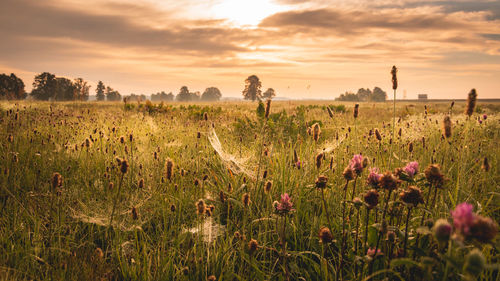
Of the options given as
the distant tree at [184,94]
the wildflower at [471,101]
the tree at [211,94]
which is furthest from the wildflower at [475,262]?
the tree at [211,94]

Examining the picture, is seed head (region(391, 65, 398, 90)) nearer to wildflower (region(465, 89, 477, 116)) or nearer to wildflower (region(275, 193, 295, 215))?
wildflower (region(465, 89, 477, 116))

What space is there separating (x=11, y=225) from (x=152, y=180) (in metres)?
1.27

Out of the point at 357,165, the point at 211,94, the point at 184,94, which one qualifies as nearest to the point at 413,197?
the point at 357,165

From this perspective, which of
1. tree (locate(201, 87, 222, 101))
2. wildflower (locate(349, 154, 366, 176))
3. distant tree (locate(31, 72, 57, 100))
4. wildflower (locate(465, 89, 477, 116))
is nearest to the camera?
wildflower (locate(465, 89, 477, 116))

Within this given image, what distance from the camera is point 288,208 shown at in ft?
5.22

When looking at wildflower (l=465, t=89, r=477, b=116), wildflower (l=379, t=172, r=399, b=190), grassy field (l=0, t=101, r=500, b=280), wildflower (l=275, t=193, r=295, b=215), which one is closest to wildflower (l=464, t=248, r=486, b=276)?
grassy field (l=0, t=101, r=500, b=280)

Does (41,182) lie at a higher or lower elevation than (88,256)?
higher

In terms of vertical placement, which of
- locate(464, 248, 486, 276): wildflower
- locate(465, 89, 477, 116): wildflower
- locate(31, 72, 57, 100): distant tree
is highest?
locate(31, 72, 57, 100): distant tree

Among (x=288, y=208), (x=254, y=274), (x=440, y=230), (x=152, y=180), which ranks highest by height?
(x=440, y=230)

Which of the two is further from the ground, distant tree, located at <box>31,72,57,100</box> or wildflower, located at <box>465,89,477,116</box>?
distant tree, located at <box>31,72,57,100</box>

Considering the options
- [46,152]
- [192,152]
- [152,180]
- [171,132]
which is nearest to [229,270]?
[152,180]

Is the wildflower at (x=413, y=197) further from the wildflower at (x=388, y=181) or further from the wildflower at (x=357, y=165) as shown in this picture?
the wildflower at (x=357, y=165)

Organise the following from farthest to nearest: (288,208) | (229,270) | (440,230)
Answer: (229,270)
(288,208)
(440,230)

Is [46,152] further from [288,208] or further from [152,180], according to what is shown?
[288,208]
